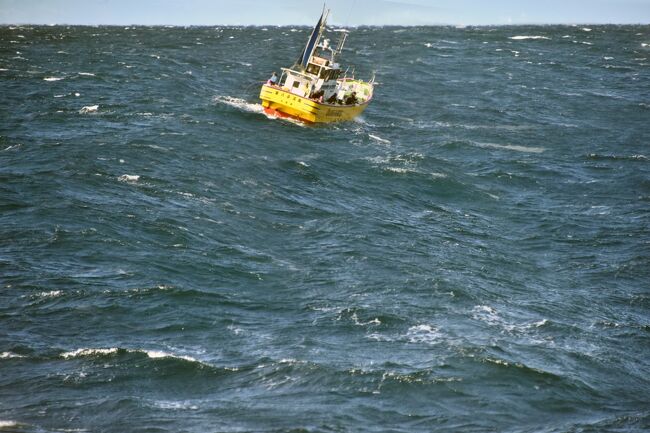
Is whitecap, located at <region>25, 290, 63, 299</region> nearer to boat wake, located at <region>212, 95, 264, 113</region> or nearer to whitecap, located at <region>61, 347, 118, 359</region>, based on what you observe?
whitecap, located at <region>61, 347, 118, 359</region>

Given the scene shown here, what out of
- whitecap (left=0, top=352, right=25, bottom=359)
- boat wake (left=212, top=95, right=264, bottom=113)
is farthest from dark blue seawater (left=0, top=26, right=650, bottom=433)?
boat wake (left=212, top=95, right=264, bottom=113)

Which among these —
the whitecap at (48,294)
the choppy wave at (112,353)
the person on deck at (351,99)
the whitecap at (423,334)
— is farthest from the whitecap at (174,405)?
the person on deck at (351,99)

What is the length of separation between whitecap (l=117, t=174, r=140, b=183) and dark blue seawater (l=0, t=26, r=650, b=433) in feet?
1.34

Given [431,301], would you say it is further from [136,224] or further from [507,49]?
[507,49]

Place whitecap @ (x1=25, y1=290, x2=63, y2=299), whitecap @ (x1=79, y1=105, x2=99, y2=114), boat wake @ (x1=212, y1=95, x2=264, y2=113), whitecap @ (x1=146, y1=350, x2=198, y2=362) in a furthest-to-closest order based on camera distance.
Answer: boat wake @ (x1=212, y1=95, x2=264, y2=113)
whitecap @ (x1=79, y1=105, x2=99, y2=114)
whitecap @ (x1=25, y1=290, x2=63, y2=299)
whitecap @ (x1=146, y1=350, x2=198, y2=362)

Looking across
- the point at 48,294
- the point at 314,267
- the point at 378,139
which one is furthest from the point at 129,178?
the point at 378,139

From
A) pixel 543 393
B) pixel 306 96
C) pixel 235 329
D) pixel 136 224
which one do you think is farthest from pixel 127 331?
pixel 306 96

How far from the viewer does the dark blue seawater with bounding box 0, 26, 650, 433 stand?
19.6 meters

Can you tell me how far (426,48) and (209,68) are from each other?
1641 inches

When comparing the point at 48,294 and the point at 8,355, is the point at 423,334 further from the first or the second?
the point at 48,294

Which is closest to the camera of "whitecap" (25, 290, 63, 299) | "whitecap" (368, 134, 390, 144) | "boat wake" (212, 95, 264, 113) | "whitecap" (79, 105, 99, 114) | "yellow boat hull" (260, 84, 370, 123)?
"whitecap" (25, 290, 63, 299)

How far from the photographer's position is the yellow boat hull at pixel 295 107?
52.3 m

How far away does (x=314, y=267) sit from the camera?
29203mm

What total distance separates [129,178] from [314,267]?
13539 millimetres
